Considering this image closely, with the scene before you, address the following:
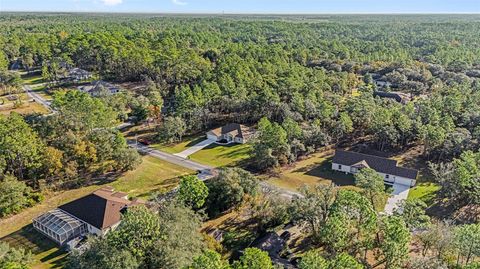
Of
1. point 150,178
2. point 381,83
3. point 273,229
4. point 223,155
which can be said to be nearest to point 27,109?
point 150,178

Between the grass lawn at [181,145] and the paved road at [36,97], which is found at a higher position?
the paved road at [36,97]

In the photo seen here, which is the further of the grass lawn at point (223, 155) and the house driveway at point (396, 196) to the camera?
the grass lawn at point (223, 155)

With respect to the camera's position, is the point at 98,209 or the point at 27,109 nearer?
the point at 98,209

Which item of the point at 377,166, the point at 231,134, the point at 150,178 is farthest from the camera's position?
the point at 231,134

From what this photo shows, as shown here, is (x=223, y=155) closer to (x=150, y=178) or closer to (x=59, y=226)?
(x=150, y=178)

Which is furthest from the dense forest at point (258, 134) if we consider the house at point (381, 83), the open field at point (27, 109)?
the open field at point (27, 109)

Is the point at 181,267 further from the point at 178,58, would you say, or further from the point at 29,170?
the point at 178,58

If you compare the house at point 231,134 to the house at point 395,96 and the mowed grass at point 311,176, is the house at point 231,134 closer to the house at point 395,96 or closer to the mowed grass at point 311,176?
the mowed grass at point 311,176
